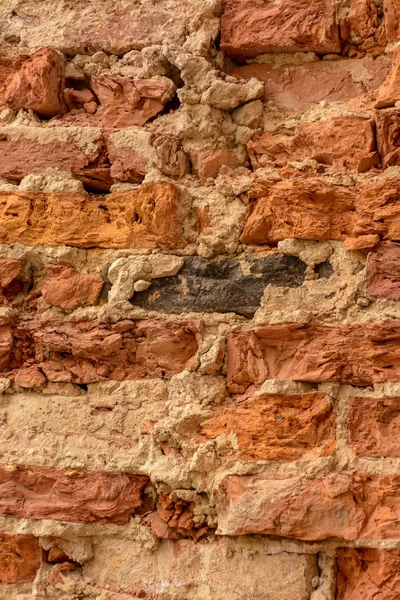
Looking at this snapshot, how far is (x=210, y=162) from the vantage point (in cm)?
120

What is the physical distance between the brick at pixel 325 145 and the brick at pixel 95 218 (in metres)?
0.16

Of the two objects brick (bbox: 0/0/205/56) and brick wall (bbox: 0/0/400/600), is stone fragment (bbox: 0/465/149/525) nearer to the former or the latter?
brick wall (bbox: 0/0/400/600)

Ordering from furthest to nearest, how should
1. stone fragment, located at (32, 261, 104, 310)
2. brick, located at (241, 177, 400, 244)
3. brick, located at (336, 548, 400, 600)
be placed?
stone fragment, located at (32, 261, 104, 310) < brick, located at (241, 177, 400, 244) < brick, located at (336, 548, 400, 600)

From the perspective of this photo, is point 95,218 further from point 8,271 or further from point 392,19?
point 392,19

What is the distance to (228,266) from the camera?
115 cm

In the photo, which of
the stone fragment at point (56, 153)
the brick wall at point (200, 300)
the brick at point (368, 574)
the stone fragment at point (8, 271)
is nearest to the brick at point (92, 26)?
the brick wall at point (200, 300)

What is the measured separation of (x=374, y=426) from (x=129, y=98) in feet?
2.14

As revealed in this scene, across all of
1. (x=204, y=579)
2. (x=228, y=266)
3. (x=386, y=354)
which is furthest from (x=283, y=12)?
(x=204, y=579)

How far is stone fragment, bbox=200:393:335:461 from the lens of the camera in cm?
104

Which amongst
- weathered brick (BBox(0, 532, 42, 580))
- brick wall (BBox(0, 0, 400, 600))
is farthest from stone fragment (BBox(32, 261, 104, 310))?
weathered brick (BBox(0, 532, 42, 580))

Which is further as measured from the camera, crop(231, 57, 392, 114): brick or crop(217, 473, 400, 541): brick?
crop(231, 57, 392, 114): brick

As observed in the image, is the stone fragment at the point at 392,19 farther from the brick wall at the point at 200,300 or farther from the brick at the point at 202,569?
the brick at the point at 202,569

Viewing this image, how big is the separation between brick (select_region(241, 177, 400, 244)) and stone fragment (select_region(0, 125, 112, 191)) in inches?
10.5

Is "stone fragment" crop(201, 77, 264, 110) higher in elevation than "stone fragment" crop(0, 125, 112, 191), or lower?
higher
